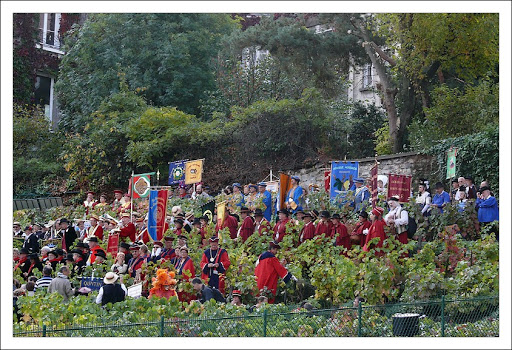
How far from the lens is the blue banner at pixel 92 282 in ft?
44.8

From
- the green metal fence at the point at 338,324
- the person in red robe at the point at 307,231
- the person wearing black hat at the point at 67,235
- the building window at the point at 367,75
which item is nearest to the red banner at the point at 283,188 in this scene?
the person in red robe at the point at 307,231

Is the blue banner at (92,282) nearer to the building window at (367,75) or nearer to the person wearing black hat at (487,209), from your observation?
the person wearing black hat at (487,209)

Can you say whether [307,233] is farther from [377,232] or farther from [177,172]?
[177,172]

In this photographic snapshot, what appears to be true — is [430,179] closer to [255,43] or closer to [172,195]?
[172,195]

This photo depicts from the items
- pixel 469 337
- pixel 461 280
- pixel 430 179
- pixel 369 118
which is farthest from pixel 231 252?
pixel 369 118

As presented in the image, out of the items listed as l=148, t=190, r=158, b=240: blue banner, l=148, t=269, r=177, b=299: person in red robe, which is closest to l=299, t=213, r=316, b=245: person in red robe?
l=148, t=190, r=158, b=240: blue banner

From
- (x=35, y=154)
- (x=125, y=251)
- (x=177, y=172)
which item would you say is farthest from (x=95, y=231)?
(x=35, y=154)

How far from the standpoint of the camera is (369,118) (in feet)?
90.6

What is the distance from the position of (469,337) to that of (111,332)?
4549 millimetres

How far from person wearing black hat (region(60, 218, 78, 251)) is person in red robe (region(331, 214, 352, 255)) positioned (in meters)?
6.11

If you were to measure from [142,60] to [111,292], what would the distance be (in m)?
18.9

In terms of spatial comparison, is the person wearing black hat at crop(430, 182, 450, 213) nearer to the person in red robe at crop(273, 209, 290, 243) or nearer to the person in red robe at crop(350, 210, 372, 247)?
the person in red robe at crop(350, 210, 372, 247)

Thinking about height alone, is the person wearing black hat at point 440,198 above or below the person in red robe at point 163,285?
above

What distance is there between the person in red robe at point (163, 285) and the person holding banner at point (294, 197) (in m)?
6.01
